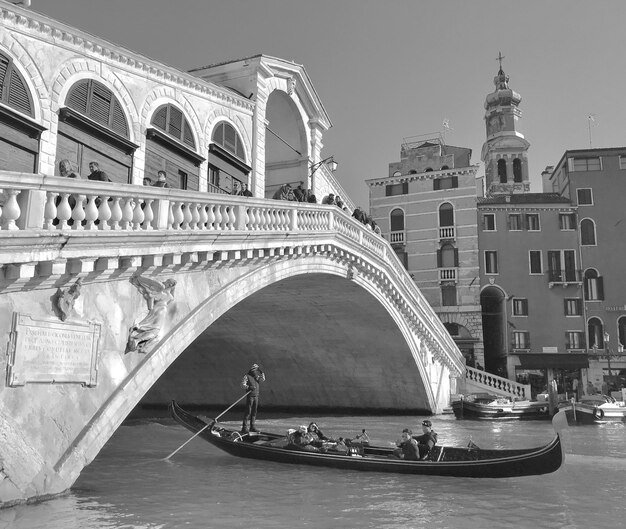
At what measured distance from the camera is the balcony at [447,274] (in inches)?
1162

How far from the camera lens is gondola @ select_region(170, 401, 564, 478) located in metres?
8.15

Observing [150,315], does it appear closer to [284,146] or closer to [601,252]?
[284,146]

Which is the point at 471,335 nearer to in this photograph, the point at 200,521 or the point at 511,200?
the point at 511,200

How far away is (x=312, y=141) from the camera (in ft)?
56.6

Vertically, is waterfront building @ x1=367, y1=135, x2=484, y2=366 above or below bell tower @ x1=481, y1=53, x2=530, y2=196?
below

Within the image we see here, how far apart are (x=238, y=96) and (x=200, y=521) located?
948 cm

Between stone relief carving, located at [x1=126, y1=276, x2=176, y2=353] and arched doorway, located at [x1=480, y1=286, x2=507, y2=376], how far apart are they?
2353cm

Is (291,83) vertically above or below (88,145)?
above

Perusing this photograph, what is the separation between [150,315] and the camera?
7754 millimetres

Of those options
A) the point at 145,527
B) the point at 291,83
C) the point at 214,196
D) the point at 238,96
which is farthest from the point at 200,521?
the point at 291,83

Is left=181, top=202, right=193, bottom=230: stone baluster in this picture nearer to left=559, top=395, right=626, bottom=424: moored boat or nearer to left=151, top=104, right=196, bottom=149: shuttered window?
left=151, top=104, right=196, bottom=149: shuttered window

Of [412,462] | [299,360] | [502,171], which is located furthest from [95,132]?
[502,171]

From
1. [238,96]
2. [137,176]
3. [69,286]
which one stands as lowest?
[69,286]

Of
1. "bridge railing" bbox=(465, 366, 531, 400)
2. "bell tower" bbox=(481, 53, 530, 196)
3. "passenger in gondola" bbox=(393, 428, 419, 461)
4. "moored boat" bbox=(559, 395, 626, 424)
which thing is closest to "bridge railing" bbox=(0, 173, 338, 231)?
"passenger in gondola" bbox=(393, 428, 419, 461)
